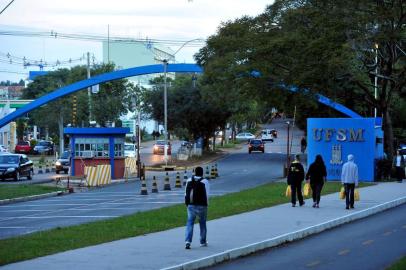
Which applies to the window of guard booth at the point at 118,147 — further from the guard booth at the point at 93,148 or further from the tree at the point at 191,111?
the tree at the point at 191,111

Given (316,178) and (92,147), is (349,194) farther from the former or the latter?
(92,147)

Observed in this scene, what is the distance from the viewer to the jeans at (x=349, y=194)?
23.5 meters

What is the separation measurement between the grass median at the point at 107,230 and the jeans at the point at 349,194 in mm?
2565

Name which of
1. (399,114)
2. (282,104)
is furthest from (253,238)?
(399,114)

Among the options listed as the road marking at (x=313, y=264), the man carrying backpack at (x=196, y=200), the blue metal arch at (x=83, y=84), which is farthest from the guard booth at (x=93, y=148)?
the road marking at (x=313, y=264)

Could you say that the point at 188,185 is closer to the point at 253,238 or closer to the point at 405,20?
the point at 253,238

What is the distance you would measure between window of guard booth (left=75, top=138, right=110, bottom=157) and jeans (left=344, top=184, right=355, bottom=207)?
25.3m

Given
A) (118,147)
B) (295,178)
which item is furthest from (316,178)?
(118,147)

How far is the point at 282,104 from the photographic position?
5100cm

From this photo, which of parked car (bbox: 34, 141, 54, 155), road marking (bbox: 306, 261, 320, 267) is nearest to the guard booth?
road marking (bbox: 306, 261, 320, 267)

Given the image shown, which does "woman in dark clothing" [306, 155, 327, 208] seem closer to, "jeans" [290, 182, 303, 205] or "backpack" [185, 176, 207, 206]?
"jeans" [290, 182, 303, 205]

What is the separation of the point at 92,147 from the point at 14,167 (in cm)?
480

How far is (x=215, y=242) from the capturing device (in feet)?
51.5

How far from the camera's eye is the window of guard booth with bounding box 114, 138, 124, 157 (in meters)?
47.2
